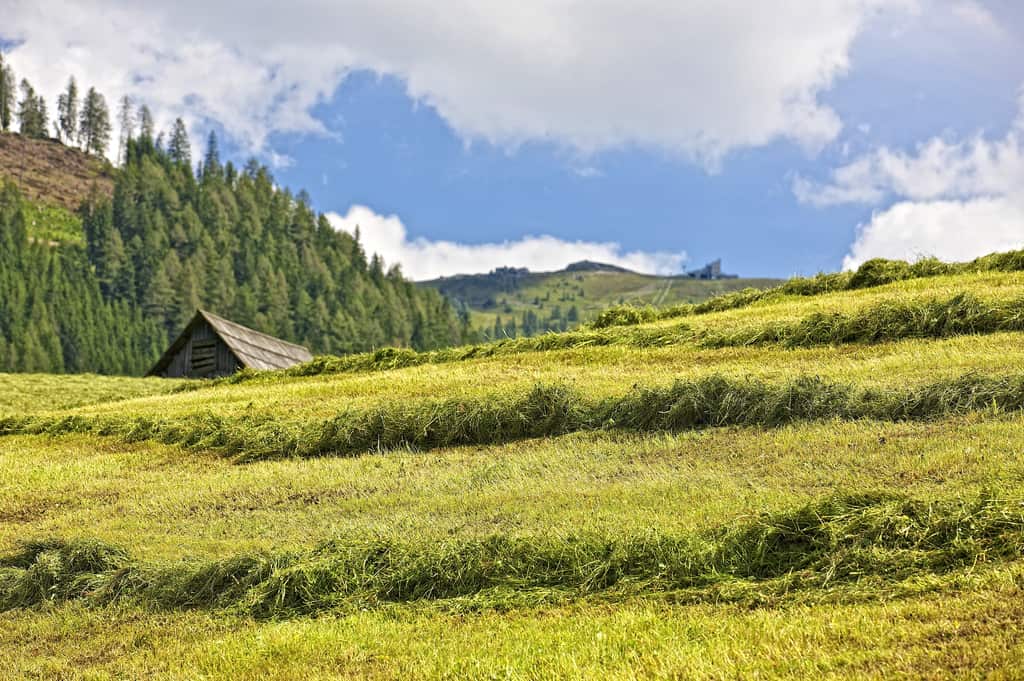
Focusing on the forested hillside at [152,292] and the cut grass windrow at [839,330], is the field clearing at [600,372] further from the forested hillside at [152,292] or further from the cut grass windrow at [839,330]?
the forested hillside at [152,292]

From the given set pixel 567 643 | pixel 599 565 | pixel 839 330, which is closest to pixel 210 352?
pixel 839 330

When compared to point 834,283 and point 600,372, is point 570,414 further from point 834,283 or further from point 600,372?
point 834,283

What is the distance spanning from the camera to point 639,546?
9.52 m

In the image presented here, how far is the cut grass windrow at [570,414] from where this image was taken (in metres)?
13.7

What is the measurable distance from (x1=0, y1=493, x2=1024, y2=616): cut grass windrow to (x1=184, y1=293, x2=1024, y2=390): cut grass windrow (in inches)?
399

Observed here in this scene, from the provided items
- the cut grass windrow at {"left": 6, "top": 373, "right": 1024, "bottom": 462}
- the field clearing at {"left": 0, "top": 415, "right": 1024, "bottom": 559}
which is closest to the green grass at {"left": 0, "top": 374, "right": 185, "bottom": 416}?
the cut grass windrow at {"left": 6, "top": 373, "right": 1024, "bottom": 462}

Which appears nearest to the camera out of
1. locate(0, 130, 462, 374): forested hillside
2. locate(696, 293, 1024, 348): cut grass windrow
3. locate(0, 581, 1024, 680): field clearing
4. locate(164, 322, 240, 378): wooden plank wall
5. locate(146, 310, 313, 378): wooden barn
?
locate(0, 581, 1024, 680): field clearing

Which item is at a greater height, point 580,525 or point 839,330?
point 839,330

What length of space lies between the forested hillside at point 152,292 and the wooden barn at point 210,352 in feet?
283

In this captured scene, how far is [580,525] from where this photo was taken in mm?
10414

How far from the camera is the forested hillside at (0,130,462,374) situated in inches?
5635

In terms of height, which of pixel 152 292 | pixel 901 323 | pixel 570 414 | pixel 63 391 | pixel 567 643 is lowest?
pixel 567 643

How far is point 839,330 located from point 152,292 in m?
164

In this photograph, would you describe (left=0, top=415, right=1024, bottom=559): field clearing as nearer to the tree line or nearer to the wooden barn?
the wooden barn
